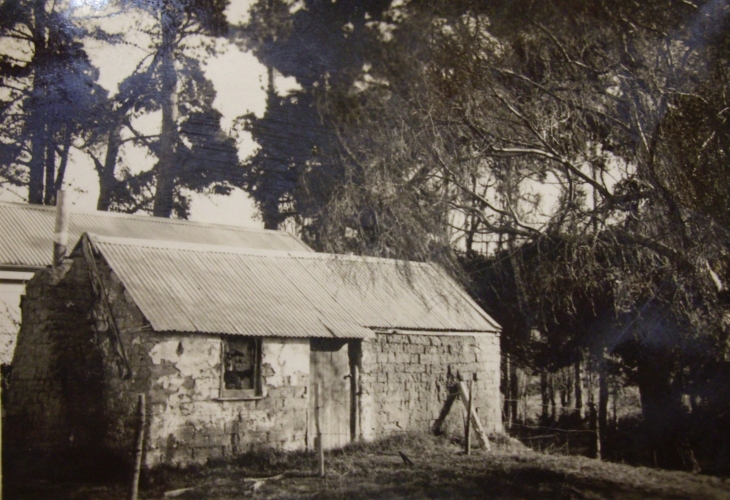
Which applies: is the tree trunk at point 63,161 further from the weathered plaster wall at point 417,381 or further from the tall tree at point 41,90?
the weathered plaster wall at point 417,381

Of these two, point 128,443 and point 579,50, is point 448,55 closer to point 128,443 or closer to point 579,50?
point 579,50

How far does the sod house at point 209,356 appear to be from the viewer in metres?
10.3

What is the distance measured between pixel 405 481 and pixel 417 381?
4573 millimetres

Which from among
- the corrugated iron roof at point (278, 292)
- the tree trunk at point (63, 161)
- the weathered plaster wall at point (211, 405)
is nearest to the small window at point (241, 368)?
the weathered plaster wall at point (211, 405)

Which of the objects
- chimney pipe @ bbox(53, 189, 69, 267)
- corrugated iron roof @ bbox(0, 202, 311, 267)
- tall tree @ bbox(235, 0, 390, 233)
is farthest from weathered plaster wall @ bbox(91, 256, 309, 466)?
corrugated iron roof @ bbox(0, 202, 311, 267)

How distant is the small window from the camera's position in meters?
11.0

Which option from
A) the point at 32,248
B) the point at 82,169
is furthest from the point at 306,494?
the point at 32,248

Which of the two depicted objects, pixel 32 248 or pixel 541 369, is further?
pixel 541 369

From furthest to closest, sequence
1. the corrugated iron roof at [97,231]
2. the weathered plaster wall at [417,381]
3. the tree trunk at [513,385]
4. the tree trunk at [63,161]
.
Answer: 1. the tree trunk at [513,385]
2. the corrugated iron roof at [97,231]
3. the weathered plaster wall at [417,381]
4. the tree trunk at [63,161]

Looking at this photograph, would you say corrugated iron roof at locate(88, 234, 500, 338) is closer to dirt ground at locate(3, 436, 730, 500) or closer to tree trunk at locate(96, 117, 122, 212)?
tree trunk at locate(96, 117, 122, 212)

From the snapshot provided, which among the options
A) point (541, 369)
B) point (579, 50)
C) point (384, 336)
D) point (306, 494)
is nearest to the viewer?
point (579, 50)

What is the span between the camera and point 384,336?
44.0 feet

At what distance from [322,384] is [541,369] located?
27.5 ft

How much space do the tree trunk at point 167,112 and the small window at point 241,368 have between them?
3813mm
